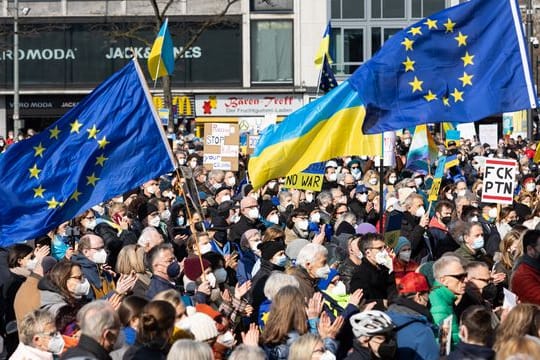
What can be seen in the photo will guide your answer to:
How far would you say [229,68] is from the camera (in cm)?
5344

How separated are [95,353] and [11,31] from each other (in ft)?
155

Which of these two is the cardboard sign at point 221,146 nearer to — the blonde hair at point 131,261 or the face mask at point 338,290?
the blonde hair at point 131,261

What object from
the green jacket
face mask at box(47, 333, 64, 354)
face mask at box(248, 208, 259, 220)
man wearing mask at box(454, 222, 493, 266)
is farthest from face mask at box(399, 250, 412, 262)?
face mask at box(47, 333, 64, 354)

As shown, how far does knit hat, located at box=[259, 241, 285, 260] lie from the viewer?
36.7ft

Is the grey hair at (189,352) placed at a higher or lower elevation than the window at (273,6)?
lower

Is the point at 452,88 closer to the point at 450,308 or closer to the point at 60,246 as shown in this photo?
the point at 450,308

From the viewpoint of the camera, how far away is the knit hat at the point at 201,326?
7695 mm

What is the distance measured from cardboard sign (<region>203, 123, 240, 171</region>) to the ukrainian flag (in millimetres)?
11413

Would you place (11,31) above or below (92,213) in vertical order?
above

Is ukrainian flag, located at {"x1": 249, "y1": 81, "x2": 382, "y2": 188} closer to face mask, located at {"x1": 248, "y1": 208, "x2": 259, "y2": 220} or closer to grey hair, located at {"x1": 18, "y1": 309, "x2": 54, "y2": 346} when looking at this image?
face mask, located at {"x1": 248, "y1": 208, "x2": 259, "y2": 220}

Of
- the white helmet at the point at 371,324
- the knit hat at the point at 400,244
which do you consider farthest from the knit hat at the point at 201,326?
the knit hat at the point at 400,244

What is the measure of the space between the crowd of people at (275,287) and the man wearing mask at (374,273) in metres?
0.01

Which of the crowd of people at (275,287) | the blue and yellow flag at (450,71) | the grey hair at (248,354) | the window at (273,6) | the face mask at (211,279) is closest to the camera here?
the grey hair at (248,354)

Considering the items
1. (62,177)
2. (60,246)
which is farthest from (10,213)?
(60,246)
